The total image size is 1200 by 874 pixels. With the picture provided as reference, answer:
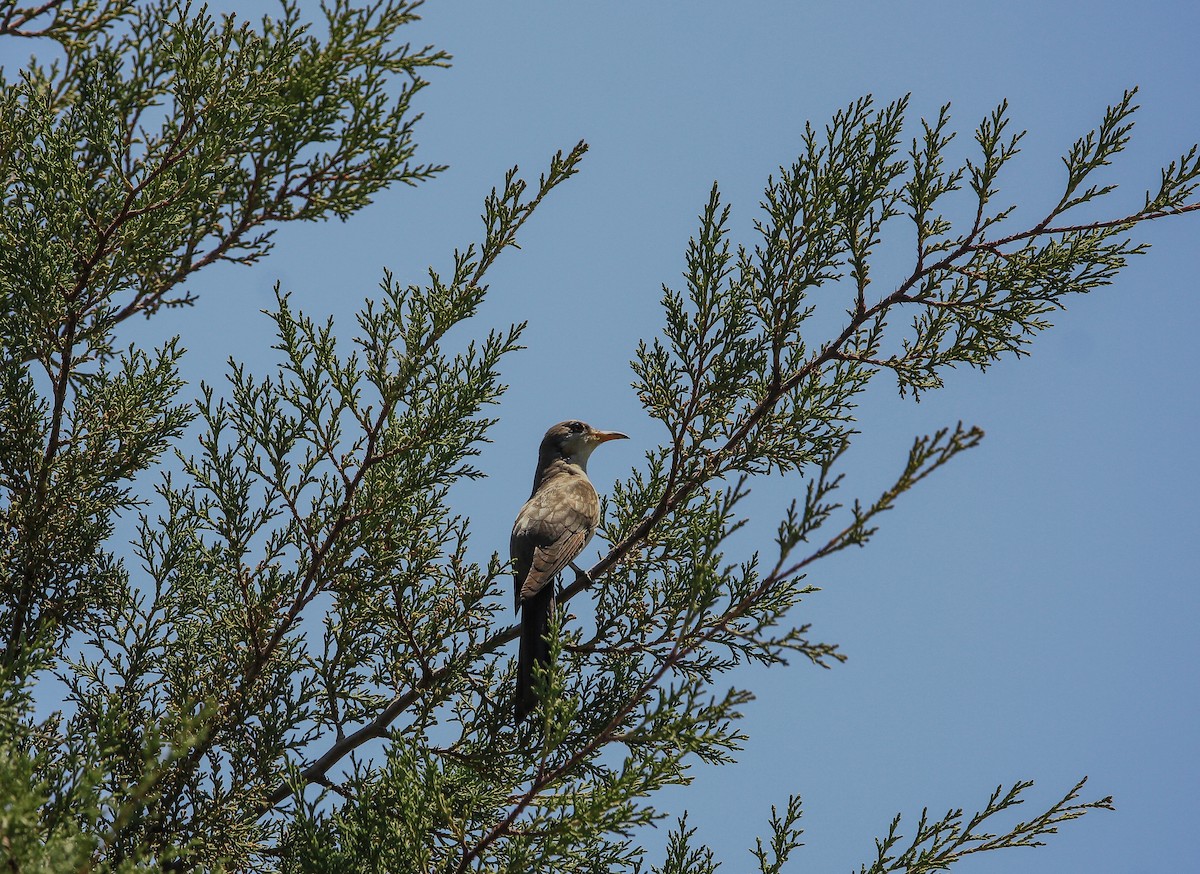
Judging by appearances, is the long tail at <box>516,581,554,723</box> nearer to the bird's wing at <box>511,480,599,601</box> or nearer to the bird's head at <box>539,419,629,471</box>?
the bird's wing at <box>511,480,599,601</box>

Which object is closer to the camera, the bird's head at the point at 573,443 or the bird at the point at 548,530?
the bird at the point at 548,530

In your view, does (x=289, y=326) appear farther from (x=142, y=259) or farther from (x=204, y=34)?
(x=204, y=34)

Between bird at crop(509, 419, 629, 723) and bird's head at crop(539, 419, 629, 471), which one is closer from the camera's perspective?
bird at crop(509, 419, 629, 723)

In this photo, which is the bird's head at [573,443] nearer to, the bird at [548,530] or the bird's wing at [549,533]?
the bird at [548,530]

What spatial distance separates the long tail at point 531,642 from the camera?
5777mm

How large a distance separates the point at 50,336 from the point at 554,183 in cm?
257

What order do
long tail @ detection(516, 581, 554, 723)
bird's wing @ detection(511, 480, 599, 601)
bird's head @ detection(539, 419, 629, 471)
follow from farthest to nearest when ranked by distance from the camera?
1. bird's head @ detection(539, 419, 629, 471)
2. bird's wing @ detection(511, 480, 599, 601)
3. long tail @ detection(516, 581, 554, 723)

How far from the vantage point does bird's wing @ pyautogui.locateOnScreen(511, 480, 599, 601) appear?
6312mm

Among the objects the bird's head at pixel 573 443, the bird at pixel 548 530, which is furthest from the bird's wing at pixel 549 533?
the bird's head at pixel 573 443

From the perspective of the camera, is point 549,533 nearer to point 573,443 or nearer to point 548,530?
point 548,530

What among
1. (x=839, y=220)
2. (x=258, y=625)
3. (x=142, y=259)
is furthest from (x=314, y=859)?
(x=839, y=220)

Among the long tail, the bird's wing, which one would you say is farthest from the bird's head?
the long tail

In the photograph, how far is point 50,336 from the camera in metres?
5.36

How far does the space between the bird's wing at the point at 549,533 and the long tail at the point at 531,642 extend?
0.08m
